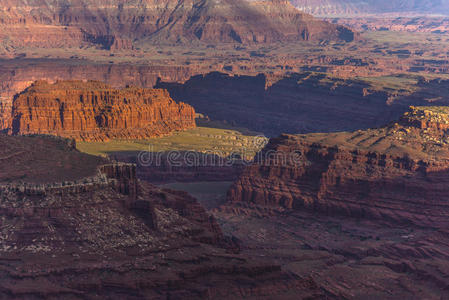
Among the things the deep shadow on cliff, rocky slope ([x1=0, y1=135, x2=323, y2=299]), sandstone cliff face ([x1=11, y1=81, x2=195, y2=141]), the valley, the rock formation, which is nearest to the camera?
rocky slope ([x1=0, y1=135, x2=323, y2=299])

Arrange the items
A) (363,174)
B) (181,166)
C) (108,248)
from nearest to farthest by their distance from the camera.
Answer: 1. (108,248)
2. (363,174)
3. (181,166)

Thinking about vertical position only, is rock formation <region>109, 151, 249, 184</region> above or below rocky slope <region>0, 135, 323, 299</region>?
below

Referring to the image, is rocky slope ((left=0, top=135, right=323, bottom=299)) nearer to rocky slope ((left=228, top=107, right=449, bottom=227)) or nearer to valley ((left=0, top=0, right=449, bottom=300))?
valley ((left=0, top=0, right=449, bottom=300))

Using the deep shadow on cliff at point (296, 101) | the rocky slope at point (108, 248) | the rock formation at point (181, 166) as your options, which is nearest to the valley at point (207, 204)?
the rocky slope at point (108, 248)

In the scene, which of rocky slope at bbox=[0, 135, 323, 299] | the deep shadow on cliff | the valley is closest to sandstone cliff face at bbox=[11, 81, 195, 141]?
the valley

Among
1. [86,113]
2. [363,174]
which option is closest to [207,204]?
[363,174]

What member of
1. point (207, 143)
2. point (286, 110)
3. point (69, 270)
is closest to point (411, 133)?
point (207, 143)

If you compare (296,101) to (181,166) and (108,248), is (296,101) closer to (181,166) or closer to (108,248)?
(181,166)
